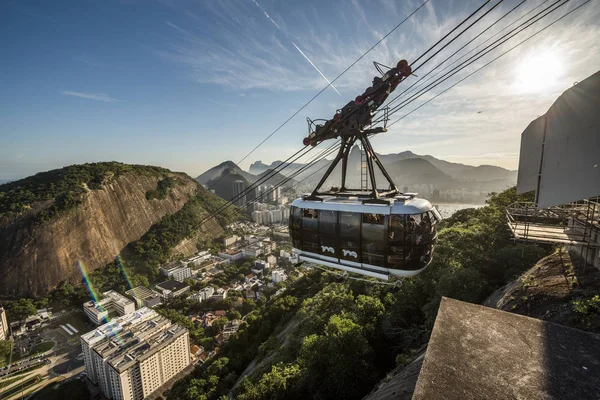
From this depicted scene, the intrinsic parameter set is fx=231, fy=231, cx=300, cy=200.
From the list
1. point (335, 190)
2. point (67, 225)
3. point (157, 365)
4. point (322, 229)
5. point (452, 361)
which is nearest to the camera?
point (452, 361)

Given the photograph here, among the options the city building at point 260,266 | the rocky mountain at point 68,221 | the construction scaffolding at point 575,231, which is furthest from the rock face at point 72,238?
the construction scaffolding at point 575,231

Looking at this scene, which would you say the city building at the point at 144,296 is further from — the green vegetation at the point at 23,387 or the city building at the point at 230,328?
the city building at the point at 230,328

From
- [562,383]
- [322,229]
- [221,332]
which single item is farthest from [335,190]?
[221,332]

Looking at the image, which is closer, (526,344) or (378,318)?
(526,344)

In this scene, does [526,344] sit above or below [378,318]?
above

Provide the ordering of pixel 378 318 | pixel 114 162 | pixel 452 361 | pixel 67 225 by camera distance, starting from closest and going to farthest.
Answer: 1. pixel 452 361
2. pixel 378 318
3. pixel 67 225
4. pixel 114 162

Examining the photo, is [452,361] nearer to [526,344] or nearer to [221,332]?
[526,344]
